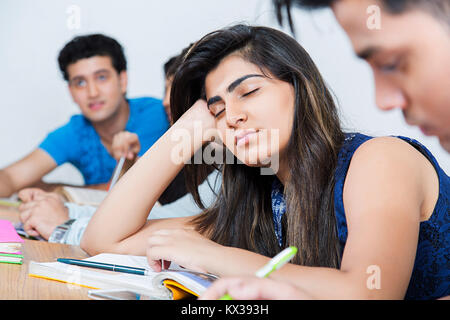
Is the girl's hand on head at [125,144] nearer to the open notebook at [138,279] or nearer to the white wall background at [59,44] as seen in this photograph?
the white wall background at [59,44]

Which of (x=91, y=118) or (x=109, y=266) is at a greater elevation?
(x=91, y=118)

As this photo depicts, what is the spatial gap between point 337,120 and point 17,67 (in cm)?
149

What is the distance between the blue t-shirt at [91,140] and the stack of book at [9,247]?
37.4 inches

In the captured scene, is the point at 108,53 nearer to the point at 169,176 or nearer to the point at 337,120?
the point at 169,176

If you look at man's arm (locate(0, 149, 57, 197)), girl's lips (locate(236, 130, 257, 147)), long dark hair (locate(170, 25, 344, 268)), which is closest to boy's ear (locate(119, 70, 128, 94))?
man's arm (locate(0, 149, 57, 197))

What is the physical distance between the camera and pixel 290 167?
0.97 m

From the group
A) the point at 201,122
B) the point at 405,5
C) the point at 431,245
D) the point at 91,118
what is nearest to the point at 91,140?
the point at 91,118

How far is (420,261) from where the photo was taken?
846mm

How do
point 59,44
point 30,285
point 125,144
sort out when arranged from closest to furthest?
point 30,285
point 125,144
point 59,44

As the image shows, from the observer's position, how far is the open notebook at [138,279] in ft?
2.36

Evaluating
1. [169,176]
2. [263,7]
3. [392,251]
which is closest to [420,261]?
[392,251]

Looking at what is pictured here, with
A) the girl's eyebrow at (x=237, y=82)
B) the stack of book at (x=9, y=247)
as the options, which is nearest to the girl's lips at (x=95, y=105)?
the stack of book at (x=9, y=247)

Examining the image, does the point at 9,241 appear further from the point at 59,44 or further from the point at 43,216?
the point at 59,44

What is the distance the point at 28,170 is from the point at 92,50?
51 centimetres
